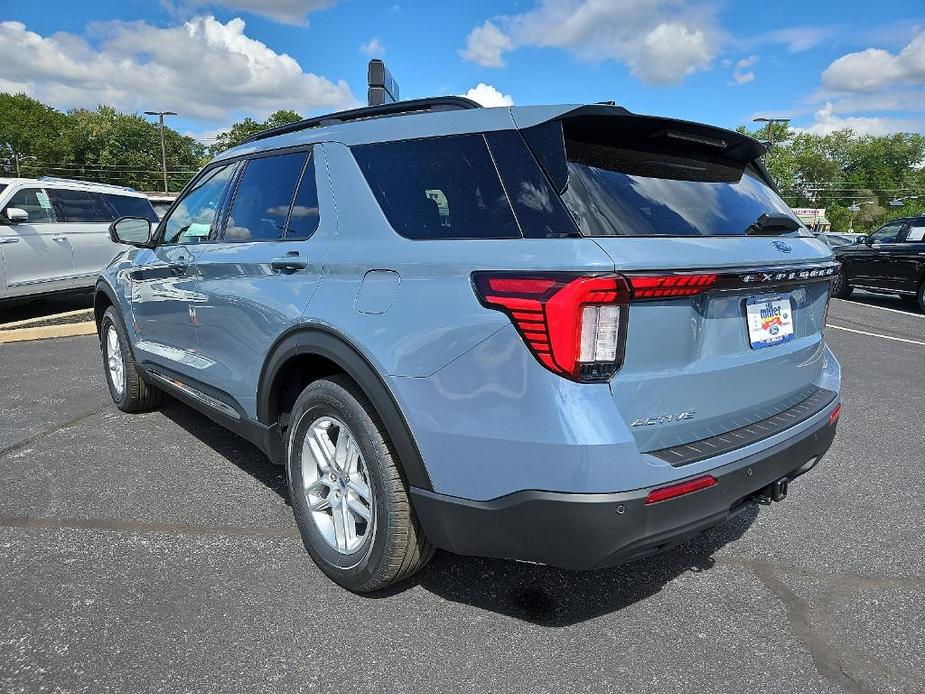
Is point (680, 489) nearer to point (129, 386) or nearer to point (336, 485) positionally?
point (336, 485)

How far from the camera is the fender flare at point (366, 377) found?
213cm

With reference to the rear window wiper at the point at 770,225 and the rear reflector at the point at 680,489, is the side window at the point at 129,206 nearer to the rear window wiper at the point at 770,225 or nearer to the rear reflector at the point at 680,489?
the rear window wiper at the point at 770,225

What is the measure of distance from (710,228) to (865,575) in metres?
1.70

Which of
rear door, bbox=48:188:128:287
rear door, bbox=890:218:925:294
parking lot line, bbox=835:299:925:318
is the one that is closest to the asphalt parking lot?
rear door, bbox=48:188:128:287

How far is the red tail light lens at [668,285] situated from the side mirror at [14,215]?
923 cm

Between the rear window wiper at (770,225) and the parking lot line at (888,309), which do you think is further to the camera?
the parking lot line at (888,309)

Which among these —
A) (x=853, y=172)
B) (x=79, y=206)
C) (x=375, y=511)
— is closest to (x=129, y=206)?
(x=79, y=206)

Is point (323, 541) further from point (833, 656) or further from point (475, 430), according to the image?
point (833, 656)

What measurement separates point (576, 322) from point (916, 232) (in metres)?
14.1

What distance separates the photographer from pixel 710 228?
7.25 ft

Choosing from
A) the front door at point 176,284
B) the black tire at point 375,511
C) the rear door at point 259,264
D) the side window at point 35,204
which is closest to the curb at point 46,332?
the side window at point 35,204

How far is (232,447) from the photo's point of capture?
4211 millimetres

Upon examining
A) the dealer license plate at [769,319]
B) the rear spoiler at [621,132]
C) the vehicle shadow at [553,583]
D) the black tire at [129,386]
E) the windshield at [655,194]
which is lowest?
the vehicle shadow at [553,583]

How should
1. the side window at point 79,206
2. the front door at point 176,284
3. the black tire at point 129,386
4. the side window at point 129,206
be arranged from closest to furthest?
the front door at point 176,284
the black tire at point 129,386
the side window at point 79,206
the side window at point 129,206
